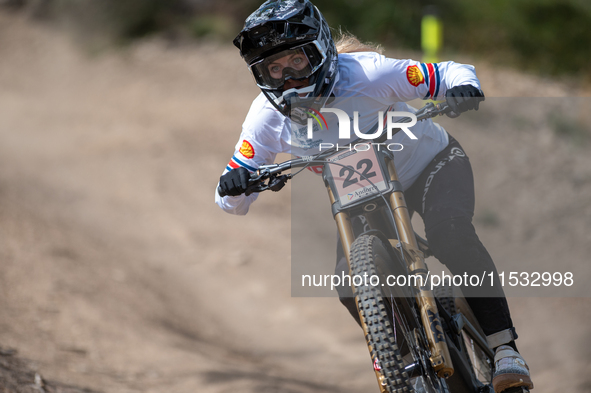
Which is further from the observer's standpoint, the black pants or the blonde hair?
the blonde hair

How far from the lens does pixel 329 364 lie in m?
5.50

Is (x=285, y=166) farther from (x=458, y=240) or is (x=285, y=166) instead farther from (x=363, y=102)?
(x=458, y=240)

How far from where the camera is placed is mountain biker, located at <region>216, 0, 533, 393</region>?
119 inches

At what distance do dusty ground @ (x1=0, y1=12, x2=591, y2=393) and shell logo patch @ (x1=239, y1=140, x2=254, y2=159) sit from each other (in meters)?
2.00

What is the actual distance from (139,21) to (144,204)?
33.0 feet

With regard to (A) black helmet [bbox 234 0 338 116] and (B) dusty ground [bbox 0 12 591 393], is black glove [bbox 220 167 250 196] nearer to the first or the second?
(A) black helmet [bbox 234 0 338 116]

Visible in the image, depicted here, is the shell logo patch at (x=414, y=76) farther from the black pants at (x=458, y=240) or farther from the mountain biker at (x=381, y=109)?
the black pants at (x=458, y=240)

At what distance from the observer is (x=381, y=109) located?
3383 mm

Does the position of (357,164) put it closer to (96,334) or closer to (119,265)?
(96,334)

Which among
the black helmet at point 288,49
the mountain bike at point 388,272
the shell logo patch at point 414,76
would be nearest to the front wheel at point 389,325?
the mountain bike at point 388,272

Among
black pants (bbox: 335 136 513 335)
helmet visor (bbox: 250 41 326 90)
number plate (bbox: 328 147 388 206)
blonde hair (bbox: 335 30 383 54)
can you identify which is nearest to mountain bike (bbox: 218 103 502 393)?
number plate (bbox: 328 147 388 206)

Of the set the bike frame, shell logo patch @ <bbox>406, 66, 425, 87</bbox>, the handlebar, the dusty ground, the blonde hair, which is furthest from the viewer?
the dusty ground

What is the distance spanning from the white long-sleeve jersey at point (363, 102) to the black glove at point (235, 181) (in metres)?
0.33

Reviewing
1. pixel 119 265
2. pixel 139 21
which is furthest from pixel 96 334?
pixel 139 21
